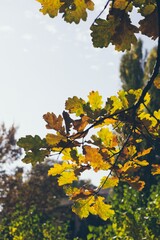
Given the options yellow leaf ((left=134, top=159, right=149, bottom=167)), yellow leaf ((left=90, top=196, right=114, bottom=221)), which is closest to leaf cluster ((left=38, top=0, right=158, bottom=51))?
yellow leaf ((left=134, top=159, right=149, bottom=167))

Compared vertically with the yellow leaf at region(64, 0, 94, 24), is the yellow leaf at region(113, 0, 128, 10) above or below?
below

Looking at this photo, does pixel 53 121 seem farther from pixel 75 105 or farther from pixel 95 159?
pixel 95 159

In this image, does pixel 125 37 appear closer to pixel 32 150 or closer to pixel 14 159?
pixel 32 150

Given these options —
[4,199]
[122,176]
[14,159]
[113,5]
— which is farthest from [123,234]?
[14,159]

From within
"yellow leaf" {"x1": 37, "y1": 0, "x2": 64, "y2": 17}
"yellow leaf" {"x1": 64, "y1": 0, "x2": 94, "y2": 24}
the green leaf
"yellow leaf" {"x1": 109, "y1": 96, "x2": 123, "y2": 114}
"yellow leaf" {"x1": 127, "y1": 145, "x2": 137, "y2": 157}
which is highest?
"yellow leaf" {"x1": 37, "y1": 0, "x2": 64, "y2": 17}

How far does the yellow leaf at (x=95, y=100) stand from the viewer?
1665 millimetres

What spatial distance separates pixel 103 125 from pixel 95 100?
5.0 inches

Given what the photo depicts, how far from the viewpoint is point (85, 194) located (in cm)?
167

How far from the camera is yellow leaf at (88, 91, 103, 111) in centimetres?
167

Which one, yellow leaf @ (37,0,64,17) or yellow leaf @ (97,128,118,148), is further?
yellow leaf @ (97,128,118,148)

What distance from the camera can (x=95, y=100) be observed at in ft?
5.50

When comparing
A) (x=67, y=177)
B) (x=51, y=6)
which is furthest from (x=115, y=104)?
(x=51, y=6)

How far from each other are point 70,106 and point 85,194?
403 mm

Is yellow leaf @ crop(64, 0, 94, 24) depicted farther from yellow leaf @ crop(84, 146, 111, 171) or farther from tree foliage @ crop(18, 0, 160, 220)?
yellow leaf @ crop(84, 146, 111, 171)
